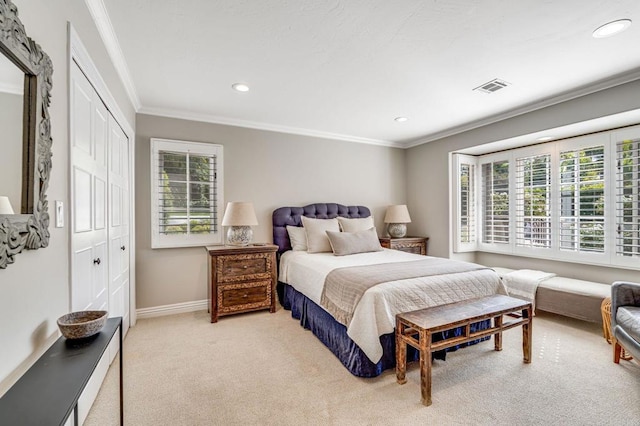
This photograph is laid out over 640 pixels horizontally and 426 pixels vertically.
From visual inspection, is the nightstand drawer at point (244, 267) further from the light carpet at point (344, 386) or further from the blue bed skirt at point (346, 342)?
the light carpet at point (344, 386)

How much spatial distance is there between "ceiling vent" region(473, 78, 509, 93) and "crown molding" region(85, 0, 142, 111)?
3175 millimetres

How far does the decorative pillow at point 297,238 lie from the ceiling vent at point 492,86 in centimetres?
261

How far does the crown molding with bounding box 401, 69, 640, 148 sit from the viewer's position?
105 inches

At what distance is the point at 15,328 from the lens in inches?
39.5

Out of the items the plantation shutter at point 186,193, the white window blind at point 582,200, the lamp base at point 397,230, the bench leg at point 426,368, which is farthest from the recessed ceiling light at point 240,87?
the white window blind at point 582,200

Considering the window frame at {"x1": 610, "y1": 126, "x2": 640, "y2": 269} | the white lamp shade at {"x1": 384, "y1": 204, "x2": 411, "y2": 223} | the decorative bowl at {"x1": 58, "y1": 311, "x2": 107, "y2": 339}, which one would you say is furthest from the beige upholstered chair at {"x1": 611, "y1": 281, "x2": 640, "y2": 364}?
the decorative bowl at {"x1": 58, "y1": 311, "x2": 107, "y2": 339}

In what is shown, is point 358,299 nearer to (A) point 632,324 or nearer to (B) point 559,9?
(A) point 632,324

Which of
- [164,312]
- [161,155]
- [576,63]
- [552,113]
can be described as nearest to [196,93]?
[161,155]

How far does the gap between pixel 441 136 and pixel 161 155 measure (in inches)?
159

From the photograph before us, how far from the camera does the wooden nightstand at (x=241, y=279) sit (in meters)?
3.31

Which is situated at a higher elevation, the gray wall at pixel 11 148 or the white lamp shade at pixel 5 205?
the gray wall at pixel 11 148

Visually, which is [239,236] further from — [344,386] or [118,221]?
[344,386]

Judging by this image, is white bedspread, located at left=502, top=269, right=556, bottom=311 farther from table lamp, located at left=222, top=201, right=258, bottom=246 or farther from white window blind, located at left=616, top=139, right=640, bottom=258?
table lamp, located at left=222, top=201, right=258, bottom=246

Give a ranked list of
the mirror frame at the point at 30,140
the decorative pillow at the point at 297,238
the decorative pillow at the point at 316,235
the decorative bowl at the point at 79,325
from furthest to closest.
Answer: the decorative pillow at the point at 297,238
the decorative pillow at the point at 316,235
the decorative bowl at the point at 79,325
the mirror frame at the point at 30,140
